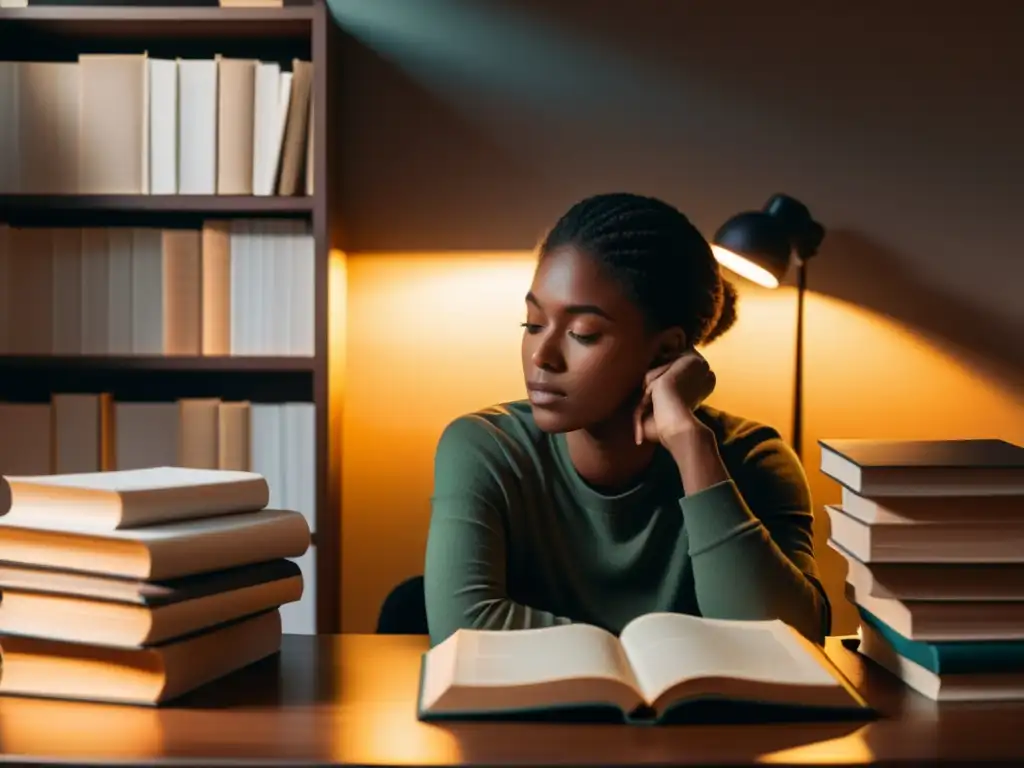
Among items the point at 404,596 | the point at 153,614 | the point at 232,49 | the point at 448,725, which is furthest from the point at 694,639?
the point at 232,49

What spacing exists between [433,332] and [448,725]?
1.83 metres

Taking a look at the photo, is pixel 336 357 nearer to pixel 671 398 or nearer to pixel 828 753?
pixel 671 398

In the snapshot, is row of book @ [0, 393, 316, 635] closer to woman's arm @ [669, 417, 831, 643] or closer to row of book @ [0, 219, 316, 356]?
row of book @ [0, 219, 316, 356]

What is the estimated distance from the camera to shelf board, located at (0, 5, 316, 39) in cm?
230

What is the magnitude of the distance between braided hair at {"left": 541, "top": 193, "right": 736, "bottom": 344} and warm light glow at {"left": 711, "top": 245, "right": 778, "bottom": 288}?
29.1 inches

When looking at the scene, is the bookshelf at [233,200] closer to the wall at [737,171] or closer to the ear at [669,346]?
the wall at [737,171]

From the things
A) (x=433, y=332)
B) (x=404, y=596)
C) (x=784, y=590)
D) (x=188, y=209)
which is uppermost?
(x=188, y=209)

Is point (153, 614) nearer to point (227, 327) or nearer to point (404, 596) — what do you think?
point (404, 596)

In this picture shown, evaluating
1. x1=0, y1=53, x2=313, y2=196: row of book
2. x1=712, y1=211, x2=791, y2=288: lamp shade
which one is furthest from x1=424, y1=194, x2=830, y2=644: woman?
x1=0, y1=53, x2=313, y2=196: row of book

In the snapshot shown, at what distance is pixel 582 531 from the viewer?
138 centimetres

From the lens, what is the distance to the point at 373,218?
260 cm

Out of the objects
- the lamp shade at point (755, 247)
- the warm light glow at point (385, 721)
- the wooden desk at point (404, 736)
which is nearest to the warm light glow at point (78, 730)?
the wooden desk at point (404, 736)

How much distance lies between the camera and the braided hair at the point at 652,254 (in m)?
1.37

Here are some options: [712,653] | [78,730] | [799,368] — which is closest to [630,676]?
[712,653]
